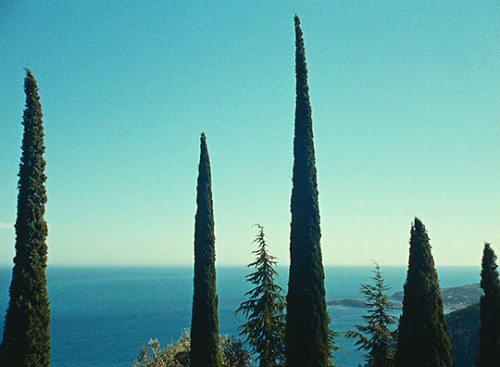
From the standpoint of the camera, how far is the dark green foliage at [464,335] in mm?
41250

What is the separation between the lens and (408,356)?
10328mm

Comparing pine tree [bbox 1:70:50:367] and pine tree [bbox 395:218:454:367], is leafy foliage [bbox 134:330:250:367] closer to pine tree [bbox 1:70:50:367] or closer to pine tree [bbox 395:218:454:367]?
pine tree [bbox 1:70:50:367]

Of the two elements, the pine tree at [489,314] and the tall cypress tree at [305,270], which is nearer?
the pine tree at [489,314]

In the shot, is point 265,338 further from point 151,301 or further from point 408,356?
point 151,301

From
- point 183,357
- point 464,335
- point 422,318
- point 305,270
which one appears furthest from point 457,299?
point 422,318

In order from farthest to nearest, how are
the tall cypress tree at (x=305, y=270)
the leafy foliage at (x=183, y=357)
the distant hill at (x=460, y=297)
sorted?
the distant hill at (x=460, y=297), the leafy foliage at (x=183, y=357), the tall cypress tree at (x=305, y=270)

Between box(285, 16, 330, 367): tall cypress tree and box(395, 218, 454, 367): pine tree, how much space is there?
330 cm

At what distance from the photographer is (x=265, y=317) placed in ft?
60.6

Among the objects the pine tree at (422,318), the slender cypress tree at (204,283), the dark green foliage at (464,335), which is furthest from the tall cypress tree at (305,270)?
the dark green foliage at (464,335)

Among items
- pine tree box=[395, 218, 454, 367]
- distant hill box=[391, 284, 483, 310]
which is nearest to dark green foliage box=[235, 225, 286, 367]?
pine tree box=[395, 218, 454, 367]

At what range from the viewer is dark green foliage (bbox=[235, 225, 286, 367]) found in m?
18.1

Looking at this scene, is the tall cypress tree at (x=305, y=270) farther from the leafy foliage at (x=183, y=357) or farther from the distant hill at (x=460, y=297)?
the distant hill at (x=460, y=297)

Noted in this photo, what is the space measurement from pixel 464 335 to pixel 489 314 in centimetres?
4110

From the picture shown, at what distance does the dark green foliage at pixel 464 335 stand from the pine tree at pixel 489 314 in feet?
111
